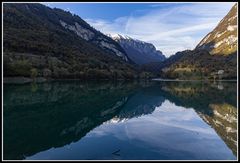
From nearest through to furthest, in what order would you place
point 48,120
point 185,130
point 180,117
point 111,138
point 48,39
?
point 111,138 → point 185,130 → point 48,120 → point 180,117 → point 48,39

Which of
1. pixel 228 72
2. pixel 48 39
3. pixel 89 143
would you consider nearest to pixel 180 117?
pixel 89 143

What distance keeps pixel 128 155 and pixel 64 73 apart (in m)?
115

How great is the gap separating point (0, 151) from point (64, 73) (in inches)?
4509

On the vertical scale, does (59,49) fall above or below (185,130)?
above

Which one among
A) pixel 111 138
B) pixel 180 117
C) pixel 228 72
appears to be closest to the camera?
pixel 111 138

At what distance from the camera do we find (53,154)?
17.8m

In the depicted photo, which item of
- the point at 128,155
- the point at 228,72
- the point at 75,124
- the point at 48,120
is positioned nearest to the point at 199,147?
the point at 128,155

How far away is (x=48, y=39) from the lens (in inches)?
6993

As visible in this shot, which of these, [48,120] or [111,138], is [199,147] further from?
[48,120]

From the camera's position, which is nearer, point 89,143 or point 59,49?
point 89,143

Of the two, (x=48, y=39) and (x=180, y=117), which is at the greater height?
(x=48, y=39)

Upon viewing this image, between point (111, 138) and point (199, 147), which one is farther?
point (111, 138)

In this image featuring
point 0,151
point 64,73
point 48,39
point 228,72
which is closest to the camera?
point 0,151

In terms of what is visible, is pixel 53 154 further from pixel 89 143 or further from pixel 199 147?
pixel 199 147
